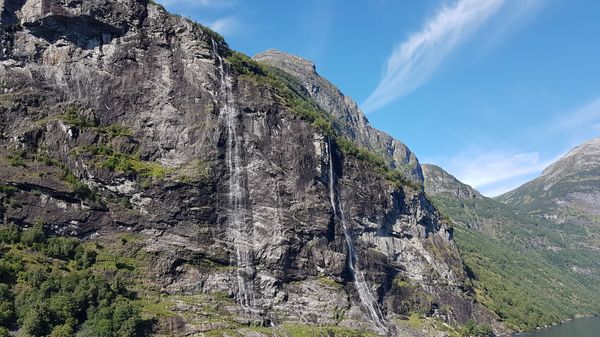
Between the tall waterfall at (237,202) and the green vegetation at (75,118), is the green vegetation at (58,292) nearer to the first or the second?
the tall waterfall at (237,202)

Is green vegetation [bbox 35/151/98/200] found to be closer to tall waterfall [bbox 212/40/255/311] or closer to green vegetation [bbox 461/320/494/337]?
tall waterfall [bbox 212/40/255/311]

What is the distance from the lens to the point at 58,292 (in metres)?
69.0

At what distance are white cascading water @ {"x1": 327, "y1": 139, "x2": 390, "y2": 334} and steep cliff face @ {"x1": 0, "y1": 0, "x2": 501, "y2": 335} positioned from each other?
45 centimetres

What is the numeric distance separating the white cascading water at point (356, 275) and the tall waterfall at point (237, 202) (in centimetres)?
2338

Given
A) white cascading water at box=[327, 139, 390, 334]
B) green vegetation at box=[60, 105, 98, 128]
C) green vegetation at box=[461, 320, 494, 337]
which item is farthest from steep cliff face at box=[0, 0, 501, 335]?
green vegetation at box=[461, 320, 494, 337]

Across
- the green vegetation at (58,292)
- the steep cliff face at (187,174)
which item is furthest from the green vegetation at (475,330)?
the green vegetation at (58,292)

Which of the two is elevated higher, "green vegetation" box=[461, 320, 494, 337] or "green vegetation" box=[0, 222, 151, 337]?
"green vegetation" box=[0, 222, 151, 337]

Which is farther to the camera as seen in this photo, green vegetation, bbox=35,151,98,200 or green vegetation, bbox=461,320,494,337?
green vegetation, bbox=461,320,494,337

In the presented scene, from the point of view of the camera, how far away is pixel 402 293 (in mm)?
117750

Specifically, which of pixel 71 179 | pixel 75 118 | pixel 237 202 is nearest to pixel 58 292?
pixel 71 179

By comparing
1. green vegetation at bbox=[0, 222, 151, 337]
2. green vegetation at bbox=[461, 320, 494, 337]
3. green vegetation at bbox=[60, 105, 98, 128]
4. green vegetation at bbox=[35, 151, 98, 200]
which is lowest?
green vegetation at bbox=[461, 320, 494, 337]

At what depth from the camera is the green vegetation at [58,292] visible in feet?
209

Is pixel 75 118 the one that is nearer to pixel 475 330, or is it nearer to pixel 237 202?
pixel 237 202

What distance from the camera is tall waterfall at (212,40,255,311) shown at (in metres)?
93.5
